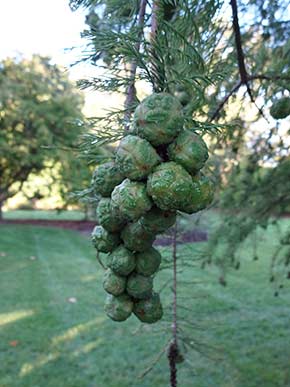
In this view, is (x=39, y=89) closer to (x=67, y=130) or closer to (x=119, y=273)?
(x=67, y=130)

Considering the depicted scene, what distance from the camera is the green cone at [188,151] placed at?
0.81m

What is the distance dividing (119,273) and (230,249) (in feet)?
8.60

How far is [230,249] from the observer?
356 cm

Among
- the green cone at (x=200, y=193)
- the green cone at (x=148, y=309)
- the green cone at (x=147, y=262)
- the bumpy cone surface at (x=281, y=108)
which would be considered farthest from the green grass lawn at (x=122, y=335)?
the green cone at (x=200, y=193)

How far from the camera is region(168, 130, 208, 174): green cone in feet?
2.65

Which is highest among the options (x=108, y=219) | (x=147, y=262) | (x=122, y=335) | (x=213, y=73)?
(x=213, y=73)

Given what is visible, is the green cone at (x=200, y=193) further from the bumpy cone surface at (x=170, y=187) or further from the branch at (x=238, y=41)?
the branch at (x=238, y=41)

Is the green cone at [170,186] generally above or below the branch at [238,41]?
below

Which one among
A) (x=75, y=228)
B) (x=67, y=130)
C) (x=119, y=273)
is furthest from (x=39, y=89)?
(x=119, y=273)

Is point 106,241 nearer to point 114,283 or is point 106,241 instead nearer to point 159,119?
point 114,283

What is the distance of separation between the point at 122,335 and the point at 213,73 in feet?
15.1

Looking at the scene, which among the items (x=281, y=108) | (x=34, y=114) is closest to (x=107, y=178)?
(x=281, y=108)

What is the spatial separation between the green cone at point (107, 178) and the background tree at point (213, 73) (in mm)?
69

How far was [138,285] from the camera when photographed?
1.08m
